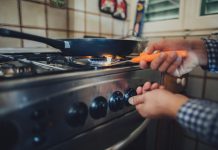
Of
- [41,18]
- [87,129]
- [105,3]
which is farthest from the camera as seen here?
[105,3]

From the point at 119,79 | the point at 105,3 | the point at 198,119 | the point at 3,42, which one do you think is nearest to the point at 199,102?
the point at 198,119

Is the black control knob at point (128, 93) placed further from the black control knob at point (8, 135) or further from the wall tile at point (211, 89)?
the wall tile at point (211, 89)

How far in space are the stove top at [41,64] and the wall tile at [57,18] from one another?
18 cm

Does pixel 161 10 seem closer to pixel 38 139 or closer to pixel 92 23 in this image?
pixel 92 23

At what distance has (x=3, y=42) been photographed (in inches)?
32.4

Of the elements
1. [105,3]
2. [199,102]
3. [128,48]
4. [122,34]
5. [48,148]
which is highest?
[105,3]

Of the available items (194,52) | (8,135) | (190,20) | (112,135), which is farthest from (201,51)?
(8,135)

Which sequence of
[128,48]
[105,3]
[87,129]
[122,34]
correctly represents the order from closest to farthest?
[87,129] < [128,48] < [105,3] < [122,34]

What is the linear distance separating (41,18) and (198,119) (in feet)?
2.79

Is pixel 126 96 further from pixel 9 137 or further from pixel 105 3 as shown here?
pixel 105 3

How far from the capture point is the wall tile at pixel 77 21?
1.05 m

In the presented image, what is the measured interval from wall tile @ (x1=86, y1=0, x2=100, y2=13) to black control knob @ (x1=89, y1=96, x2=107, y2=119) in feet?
2.62

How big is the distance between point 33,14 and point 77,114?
67cm

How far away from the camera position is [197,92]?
1.11 meters
